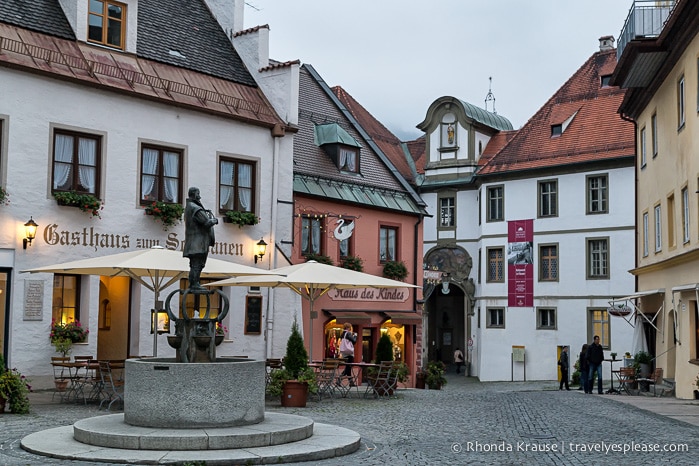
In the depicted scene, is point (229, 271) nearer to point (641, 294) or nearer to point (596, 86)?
point (641, 294)

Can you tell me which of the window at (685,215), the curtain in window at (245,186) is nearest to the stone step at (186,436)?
the curtain in window at (245,186)

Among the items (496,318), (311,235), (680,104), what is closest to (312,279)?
(311,235)

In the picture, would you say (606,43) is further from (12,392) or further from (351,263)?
(12,392)

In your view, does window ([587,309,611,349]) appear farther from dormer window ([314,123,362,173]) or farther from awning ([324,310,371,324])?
dormer window ([314,123,362,173])

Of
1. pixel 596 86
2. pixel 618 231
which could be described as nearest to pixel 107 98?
pixel 618 231

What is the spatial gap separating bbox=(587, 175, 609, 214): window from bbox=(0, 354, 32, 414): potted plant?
28199 millimetres

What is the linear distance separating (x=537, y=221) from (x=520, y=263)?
1952 mm

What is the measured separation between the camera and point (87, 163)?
19.2 meters

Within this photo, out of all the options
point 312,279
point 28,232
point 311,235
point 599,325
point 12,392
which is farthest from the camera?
point 599,325

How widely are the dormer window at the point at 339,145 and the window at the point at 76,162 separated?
953 cm

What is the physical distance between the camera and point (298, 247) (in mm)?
25188

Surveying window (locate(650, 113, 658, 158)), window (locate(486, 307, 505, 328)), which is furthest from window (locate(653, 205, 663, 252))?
window (locate(486, 307, 505, 328))

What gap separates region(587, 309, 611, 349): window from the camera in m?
37.0

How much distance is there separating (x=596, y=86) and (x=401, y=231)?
52.9 ft
